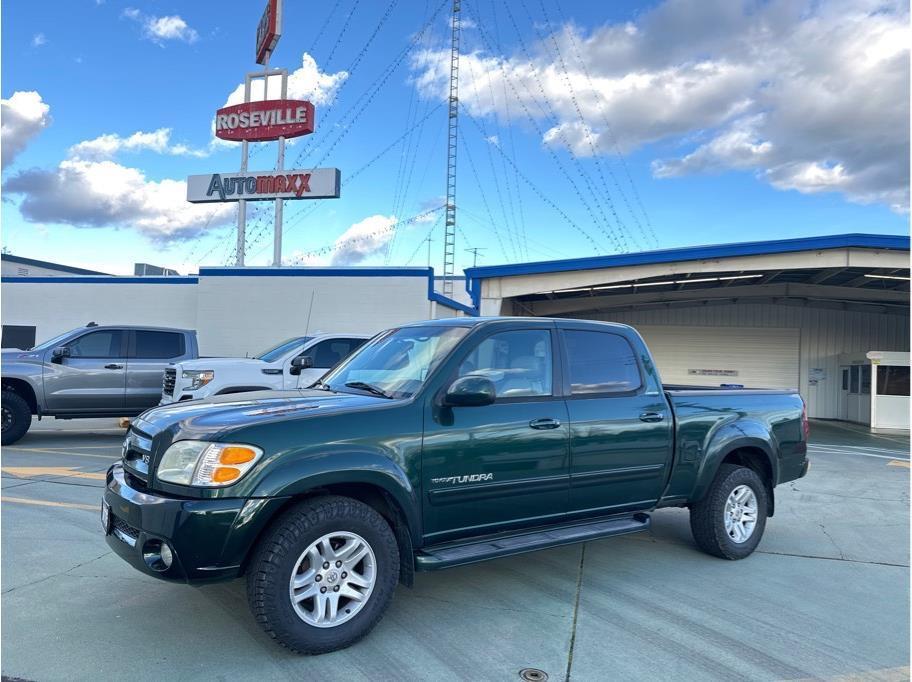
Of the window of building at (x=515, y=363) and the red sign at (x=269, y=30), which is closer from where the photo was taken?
the window of building at (x=515, y=363)

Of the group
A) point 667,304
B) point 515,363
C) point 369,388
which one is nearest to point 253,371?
point 369,388

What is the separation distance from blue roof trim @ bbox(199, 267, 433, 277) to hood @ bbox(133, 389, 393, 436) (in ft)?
39.7

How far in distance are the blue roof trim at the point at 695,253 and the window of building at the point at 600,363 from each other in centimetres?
1242

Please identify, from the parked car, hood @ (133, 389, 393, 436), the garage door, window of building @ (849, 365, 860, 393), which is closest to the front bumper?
hood @ (133, 389, 393, 436)

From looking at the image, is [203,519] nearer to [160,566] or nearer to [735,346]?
[160,566]

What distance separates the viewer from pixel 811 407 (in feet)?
85.8

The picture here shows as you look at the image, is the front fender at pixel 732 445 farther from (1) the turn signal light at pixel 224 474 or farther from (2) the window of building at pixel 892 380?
(2) the window of building at pixel 892 380

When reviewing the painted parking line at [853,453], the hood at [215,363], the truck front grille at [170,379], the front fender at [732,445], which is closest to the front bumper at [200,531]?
the front fender at [732,445]

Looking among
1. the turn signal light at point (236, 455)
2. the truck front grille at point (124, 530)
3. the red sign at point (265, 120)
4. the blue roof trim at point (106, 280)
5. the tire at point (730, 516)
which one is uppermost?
the red sign at point (265, 120)

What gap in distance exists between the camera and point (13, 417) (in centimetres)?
1002

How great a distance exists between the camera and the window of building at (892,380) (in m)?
20.2

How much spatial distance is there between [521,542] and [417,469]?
0.89 meters

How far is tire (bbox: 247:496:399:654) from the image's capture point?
130 inches

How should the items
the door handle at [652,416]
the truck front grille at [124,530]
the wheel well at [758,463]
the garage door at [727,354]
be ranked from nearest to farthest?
the truck front grille at [124,530] < the door handle at [652,416] < the wheel well at [758,463] < the garage door at [727,354]
